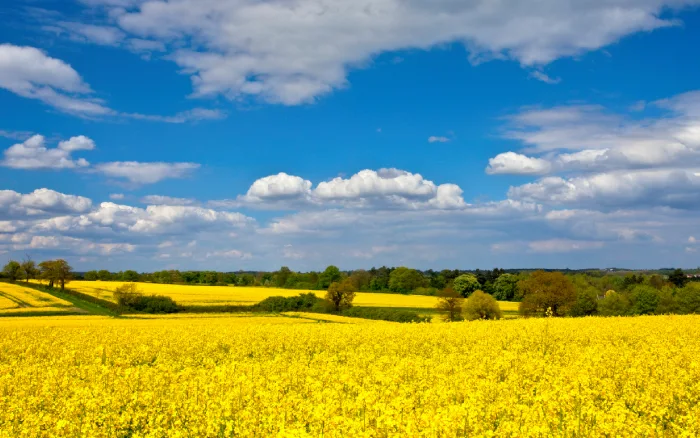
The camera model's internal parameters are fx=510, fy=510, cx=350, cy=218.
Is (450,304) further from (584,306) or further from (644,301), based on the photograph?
(644,301)

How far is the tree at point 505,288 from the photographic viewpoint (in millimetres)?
96750

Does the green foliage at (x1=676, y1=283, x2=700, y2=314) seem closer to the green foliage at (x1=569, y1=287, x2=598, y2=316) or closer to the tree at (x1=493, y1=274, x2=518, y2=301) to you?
the green foliage at (x1=569, y1=287, x2=598, y2=316)

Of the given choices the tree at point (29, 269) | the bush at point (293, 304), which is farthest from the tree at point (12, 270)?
the bush at point (293, 304)

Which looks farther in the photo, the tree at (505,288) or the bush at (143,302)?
the tree at (505,288)

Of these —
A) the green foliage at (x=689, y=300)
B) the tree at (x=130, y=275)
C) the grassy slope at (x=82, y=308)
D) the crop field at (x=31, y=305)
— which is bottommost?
the grassy slope at (x=82, y=308)

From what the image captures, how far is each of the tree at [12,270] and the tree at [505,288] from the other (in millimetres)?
94813

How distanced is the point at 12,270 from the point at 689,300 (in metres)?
118

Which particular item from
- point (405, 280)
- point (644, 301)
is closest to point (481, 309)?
point (644, 301)

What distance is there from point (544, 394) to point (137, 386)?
28.4 ft

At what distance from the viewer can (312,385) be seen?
10.4m

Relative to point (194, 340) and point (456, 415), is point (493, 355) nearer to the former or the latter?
point (456, 415)

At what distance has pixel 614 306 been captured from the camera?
61250 millimetres

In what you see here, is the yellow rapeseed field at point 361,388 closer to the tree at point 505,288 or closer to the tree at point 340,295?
the tree at point 340,295

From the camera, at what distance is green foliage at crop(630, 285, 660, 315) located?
195 ft
